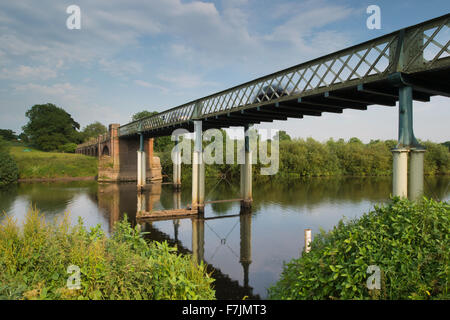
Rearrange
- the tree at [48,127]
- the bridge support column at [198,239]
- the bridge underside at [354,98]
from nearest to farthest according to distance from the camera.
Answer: the bridge underside at [354,98], the bridge support column at [198,239], the tree at [48,127]

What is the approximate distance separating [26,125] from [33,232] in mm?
99114

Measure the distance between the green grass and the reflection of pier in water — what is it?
23113mm

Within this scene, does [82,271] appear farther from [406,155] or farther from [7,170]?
[7,170]

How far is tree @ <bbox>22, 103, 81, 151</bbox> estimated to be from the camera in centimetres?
8038

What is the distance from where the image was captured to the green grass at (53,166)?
49469 millimetres

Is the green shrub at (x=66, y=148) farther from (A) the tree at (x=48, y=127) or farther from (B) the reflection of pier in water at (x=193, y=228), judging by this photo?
(B) the reflection of pier in water at (x=193, y=228)

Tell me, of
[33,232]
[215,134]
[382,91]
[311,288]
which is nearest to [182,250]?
[33,232]

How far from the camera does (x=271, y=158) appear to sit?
58062mm

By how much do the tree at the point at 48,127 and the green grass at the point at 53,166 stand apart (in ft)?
85.9

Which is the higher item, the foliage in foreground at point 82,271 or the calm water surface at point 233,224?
the foliage in foreground at point 82,271

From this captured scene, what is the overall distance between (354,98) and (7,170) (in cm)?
4855

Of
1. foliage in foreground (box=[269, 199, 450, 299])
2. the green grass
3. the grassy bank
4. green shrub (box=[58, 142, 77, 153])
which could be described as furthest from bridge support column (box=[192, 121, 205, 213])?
green shrub (box=[58, 142, 77, 153])

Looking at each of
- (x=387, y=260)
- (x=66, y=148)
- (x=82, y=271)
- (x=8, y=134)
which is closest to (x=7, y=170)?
(x=66, y=148)

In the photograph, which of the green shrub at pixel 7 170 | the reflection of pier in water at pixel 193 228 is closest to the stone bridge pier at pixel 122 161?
the reflection of pier in water at pixel 193 228
